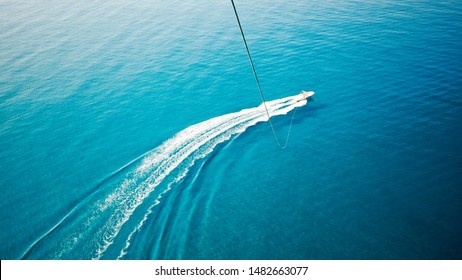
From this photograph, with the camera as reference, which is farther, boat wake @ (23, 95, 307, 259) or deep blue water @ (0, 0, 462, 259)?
deep blue water @ (0, 0, 462, 259)

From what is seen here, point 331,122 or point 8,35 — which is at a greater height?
point 8,35

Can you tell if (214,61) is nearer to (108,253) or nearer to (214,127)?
(214,127)

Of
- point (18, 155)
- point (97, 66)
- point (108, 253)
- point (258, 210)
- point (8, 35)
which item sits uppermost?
point (8, 35)

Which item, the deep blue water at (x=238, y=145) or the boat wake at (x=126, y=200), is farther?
the deep blue water at (x=238, y=145)

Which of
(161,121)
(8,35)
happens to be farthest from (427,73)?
(8,35)
